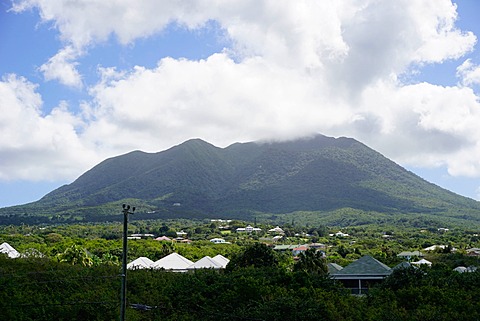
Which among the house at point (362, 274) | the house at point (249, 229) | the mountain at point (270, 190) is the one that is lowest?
the house at point (362, 274)

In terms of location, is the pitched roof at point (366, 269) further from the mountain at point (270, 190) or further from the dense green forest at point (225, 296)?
the mountain at point (270, 190)

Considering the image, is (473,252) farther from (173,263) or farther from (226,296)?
(226,296)

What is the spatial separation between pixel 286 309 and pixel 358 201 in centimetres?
12647

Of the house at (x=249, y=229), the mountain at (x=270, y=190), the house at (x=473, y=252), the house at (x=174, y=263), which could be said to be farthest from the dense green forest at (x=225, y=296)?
the mountain at (x=270, y=190)

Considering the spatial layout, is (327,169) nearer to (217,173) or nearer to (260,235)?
(217,173)

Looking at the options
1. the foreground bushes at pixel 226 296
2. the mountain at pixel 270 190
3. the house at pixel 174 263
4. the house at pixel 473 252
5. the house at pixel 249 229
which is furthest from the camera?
the mountain at pixel 270 190

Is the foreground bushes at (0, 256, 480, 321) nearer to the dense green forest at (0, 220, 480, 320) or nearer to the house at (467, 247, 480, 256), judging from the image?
the dense green forest at (0, 220, 480, 320)

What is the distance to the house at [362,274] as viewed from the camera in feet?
101

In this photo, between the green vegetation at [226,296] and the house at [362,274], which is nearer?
the green vegetation at [226,296]

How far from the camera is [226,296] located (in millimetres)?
19234

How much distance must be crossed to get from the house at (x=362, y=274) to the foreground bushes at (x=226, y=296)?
7672 millimetres

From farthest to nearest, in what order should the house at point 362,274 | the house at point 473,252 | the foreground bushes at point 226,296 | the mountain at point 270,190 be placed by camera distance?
1. the mountain at point 270,190
2. the house at point 473,252
3. the house at point 362,274
4. the foreground bushes at point 226,296

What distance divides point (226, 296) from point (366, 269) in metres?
14.6

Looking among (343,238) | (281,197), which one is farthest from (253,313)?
(281,197)
